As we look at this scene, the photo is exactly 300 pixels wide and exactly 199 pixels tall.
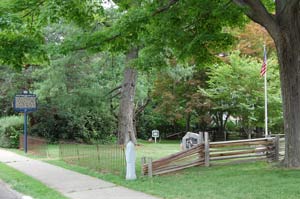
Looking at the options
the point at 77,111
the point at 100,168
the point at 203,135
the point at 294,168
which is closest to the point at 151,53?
the point at 203,135

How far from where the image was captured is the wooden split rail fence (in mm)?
11812

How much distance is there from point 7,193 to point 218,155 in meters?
6.77

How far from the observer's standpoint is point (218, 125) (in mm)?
36656

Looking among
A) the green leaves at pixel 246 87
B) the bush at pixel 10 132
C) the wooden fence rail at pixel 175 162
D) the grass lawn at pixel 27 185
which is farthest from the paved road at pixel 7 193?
the green leaves at pixel 246 87

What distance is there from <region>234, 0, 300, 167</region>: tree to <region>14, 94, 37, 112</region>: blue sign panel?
13.9 metres

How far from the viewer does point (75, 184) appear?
10.6m

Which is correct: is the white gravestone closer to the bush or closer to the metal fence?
the metal fence

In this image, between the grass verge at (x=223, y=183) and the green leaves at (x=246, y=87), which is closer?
Result: the grass verge at (x=223, y=183)

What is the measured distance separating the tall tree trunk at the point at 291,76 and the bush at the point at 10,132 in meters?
17.8

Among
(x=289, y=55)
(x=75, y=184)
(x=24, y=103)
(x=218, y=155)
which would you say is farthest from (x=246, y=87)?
(x=75, y=184)

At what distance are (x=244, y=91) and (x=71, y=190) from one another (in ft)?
66.5

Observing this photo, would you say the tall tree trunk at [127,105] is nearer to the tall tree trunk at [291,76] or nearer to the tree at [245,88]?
the tree at [245,88]

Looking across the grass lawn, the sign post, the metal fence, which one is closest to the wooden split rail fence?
the metal fence

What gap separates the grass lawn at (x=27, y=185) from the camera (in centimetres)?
914
